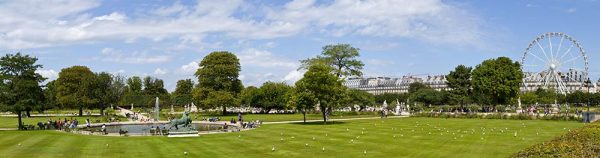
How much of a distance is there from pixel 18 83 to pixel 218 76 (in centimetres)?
4157

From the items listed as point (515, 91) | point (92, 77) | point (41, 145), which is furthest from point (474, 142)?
point (92, 77)

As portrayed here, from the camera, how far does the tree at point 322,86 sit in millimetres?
64000

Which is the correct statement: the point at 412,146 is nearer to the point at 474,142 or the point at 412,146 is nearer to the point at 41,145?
the point at 474,142

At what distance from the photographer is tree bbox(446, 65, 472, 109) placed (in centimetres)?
9894

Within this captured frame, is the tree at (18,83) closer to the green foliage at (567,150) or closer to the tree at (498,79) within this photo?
the green foliage at (567,150)

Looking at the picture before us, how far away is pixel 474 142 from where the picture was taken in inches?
1446

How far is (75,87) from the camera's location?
99812mm

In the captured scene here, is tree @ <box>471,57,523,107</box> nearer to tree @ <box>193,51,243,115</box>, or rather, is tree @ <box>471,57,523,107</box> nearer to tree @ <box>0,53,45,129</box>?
tree @ <box>193,51,243,115</box>

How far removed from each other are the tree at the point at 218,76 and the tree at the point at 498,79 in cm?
4092

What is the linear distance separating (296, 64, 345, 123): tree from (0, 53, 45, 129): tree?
29130 mm

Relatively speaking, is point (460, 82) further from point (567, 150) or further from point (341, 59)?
point (567, 150)

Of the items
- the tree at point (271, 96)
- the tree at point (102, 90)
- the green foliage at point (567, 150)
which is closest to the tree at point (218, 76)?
the tree at point (271, 96)

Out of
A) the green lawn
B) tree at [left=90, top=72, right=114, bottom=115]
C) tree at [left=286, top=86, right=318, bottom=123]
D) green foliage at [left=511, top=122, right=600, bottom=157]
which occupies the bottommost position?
the green lawn

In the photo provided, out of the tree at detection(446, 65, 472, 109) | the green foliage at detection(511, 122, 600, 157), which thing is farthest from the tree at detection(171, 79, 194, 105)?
the green foliage at detection(511, 122, 600, 157)
